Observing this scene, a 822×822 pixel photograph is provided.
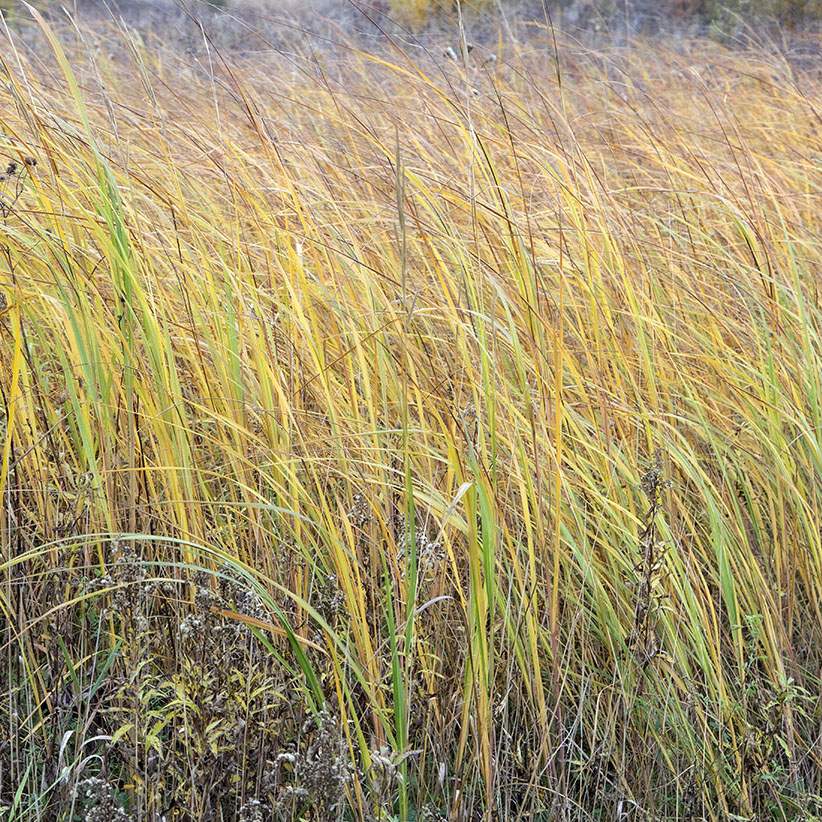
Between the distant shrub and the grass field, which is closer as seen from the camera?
the grass field

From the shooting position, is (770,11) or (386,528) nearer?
(386,528)

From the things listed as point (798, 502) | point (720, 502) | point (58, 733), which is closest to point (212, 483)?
point (58, 733)

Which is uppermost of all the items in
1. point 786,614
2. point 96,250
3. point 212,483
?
point 96,250

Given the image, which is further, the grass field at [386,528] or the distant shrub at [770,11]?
the distant shrub at [770,11]

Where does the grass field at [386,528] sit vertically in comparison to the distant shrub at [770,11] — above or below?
below

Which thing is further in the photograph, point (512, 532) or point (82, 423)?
point (512, 532)

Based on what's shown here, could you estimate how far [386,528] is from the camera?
1.20 metres

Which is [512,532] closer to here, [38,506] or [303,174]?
[38,506]

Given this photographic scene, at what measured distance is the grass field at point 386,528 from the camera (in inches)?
45.6

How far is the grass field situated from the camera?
1.16m

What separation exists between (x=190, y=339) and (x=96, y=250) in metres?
0.31

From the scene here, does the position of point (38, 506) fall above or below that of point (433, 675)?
above

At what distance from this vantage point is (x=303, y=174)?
213cm

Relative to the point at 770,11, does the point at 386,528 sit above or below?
below
